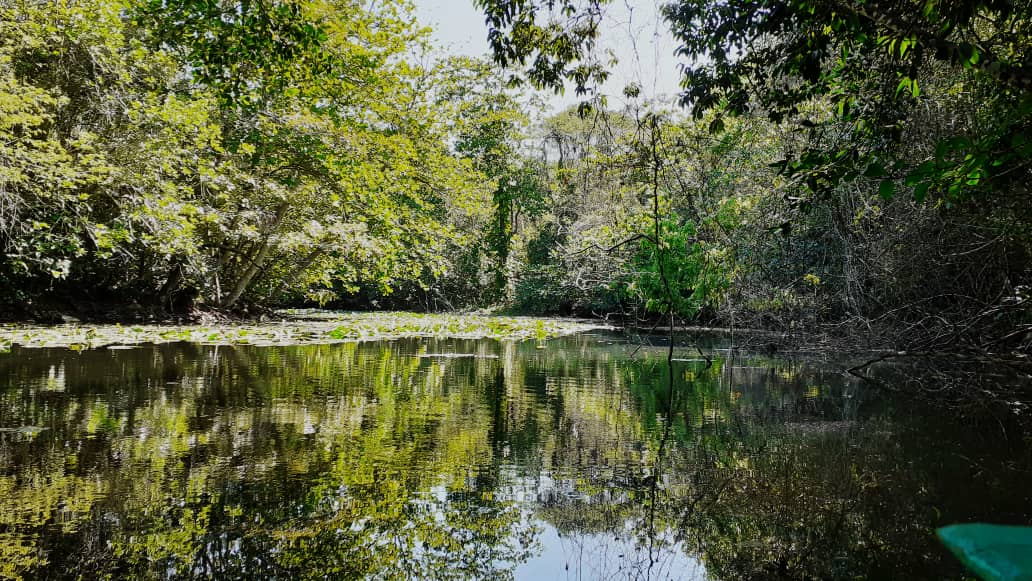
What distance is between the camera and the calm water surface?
208 cm

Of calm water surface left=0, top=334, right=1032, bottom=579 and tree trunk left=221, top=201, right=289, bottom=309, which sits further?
tree trunk left=221, top=201, right=289, bottom=309

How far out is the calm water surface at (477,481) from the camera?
2.08 metres

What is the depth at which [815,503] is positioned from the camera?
272 cm

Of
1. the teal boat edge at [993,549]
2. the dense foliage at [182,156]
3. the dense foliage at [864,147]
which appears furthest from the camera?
the dense foliage at [182,156]

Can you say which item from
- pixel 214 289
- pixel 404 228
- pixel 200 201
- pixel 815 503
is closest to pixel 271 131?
pixel 200 201

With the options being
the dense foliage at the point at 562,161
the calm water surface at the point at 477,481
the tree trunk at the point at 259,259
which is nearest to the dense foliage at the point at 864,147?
the dense foliage at the point at 562,161

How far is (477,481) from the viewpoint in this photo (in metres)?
2.89

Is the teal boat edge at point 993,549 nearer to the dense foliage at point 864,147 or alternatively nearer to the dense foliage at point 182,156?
the dense foliage at point 864,147

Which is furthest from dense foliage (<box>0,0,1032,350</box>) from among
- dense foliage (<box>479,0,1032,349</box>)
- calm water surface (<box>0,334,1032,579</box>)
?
calm water surface (<box>0,334,1032,579</box>)

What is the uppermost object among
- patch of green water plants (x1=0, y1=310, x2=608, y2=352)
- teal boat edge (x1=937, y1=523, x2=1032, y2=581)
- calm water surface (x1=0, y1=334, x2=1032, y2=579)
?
teal boat edge (x1=937, y1=523, x2=1032, y2=581)

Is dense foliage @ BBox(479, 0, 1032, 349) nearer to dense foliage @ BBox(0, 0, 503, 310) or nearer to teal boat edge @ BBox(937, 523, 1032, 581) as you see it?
teal boat edge @ BBox(937, 523, 1032, 581)

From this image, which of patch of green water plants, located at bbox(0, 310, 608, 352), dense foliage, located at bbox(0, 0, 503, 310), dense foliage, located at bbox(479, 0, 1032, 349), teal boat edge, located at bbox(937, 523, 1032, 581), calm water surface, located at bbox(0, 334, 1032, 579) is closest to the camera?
teal boat edge, located at bbox(937, 523, 1032, 581)

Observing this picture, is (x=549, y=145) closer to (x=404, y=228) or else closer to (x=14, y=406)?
(x=404, y=228)

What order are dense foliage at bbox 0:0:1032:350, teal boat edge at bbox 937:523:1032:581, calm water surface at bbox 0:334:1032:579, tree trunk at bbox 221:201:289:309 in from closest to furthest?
teal boat edge at bbox 937:523:1032:581 < calm water surface at bbox 0:334:1032:579 < dense foliage at bbox 0:0:1032:350 < tree trunk at bbox 221:201:289:309
